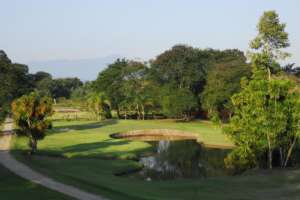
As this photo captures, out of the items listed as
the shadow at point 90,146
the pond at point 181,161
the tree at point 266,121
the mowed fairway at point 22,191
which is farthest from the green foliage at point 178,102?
the mowed fairway at point 22,191

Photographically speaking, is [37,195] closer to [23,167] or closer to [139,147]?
[23,167]

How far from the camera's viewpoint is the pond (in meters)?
35.9

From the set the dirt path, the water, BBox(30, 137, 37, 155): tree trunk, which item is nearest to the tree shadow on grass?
the water

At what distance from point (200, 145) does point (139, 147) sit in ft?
33.2

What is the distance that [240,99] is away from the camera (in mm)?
38531

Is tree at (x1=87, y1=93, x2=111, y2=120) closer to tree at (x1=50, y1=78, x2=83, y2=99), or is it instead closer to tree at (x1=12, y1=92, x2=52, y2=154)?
tree at (x1=12, y1=92, x2=52, y2=154)

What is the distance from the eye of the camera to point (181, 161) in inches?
1697

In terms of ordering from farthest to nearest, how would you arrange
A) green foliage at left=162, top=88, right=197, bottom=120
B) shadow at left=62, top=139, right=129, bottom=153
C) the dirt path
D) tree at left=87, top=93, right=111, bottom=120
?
tree at left=87, top=93, right=111, bottom=120, green foliage at left=162, top=88, right=197, bottom=120, shadow at left=62, top=139, right=129, bottom=153, the dirt path

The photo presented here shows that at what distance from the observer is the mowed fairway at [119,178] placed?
929 inches

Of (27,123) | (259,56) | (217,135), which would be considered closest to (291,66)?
(217,135)

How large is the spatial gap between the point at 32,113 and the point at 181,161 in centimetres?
1603

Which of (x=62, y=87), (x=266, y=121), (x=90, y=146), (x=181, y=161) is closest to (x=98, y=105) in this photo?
(x=90, y=146)

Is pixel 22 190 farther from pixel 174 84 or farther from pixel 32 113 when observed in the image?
pixel 174 84

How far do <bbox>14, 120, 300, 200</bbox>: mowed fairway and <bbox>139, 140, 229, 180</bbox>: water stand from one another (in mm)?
1786
